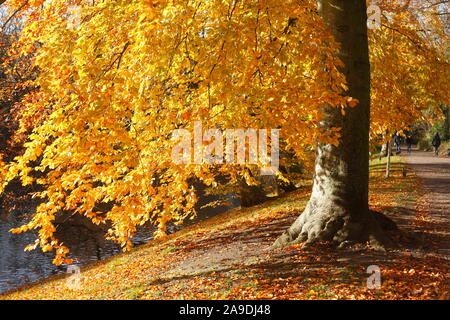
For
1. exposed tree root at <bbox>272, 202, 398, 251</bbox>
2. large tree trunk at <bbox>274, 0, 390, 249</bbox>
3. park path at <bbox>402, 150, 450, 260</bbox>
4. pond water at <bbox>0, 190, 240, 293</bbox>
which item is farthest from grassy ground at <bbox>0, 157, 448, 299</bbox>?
pond water at <bbox>0, 190, 240, 293</bbox>

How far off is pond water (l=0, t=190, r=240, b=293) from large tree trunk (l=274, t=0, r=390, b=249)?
31.2 ft

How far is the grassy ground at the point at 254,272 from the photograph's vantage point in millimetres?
6652

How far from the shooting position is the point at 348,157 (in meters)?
8.54

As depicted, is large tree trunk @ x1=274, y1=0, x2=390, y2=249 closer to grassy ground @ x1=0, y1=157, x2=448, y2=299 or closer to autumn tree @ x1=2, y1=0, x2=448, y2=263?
autumn tree @ x1=2, y1=0, x2=448, y2=263

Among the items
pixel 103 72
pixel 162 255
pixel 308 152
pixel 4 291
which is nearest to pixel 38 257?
pixel 4 291

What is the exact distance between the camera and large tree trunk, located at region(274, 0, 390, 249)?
27.7ft

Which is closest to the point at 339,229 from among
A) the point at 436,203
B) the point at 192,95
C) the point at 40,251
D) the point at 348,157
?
the point at 348,157

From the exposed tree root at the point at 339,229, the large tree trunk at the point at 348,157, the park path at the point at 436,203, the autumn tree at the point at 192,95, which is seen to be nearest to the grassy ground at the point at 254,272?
the exposed tree root at the point at 339,229

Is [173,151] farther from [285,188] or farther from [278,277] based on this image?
[285,188]

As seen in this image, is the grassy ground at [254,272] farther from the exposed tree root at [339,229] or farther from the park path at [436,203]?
the park path at [436,203]

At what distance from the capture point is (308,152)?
52.4 feet

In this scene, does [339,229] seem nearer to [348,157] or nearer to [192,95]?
[348,157]

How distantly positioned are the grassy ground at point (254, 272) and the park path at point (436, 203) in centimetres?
51
